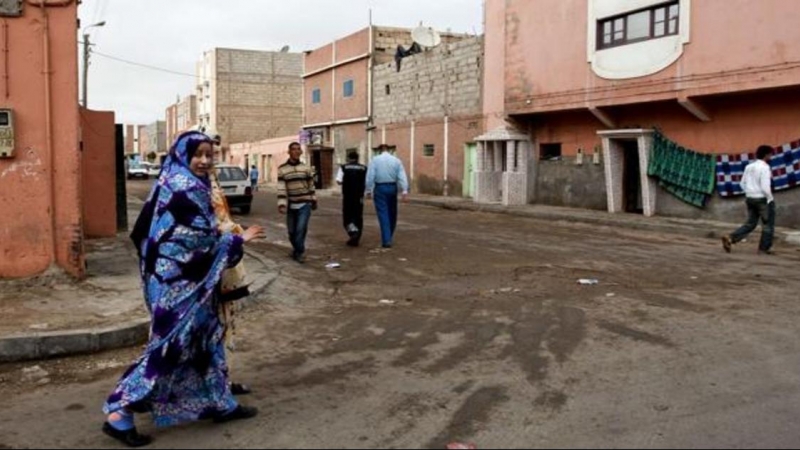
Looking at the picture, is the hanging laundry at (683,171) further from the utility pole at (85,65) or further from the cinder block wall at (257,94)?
the cinder block wall at (257,94)

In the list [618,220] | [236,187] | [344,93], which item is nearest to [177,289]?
[618,220]

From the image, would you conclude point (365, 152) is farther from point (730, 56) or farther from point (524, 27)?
point (730, 56)

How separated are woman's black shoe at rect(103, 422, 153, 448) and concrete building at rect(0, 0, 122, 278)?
4.82 metres

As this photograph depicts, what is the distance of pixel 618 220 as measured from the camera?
19.3m

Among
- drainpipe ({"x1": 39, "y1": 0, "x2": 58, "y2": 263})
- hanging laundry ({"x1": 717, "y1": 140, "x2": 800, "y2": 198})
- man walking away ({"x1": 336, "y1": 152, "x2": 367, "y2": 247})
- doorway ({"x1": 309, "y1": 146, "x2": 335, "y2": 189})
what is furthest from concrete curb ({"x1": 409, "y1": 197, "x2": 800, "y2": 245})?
doorway ({"x1": 309, "y1": 146, "x2": 335, "y2": 189})

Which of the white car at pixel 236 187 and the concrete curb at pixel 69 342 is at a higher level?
the white car at pixel 236 187

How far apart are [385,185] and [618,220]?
351 inches

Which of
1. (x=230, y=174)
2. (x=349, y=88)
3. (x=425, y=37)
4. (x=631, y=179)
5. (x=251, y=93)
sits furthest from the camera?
(x=251, y=93)

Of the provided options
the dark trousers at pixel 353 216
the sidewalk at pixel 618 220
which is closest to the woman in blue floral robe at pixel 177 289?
the dark trousers at pixel 353 216

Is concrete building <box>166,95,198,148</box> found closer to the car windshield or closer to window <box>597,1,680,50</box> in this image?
the car windshield

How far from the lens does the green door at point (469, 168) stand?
28906 millimetres

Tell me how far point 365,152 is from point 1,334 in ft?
107

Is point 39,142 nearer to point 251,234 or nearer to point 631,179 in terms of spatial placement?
point 251,234

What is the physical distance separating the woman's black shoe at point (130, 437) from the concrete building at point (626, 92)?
15.9 meters
